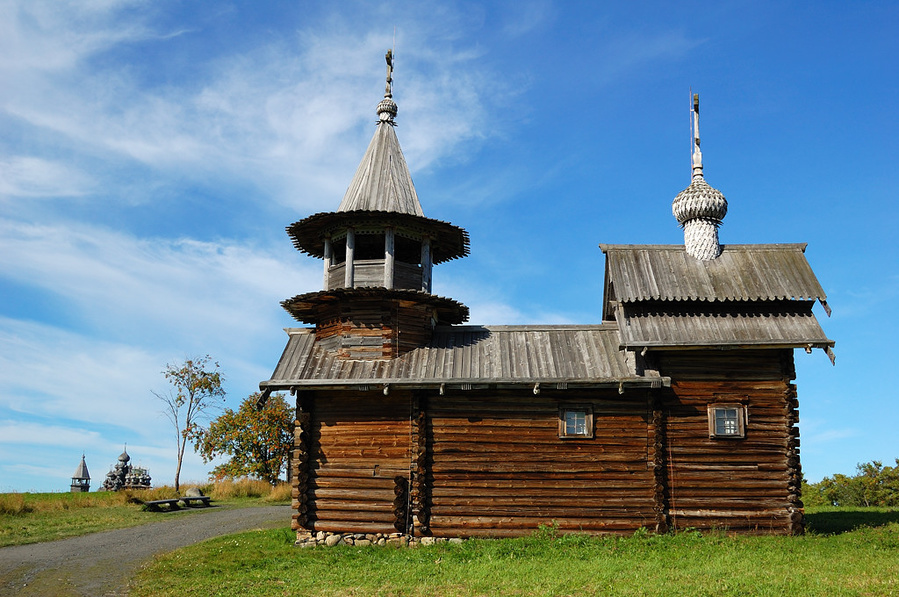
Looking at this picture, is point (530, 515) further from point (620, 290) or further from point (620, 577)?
point (620, 290)

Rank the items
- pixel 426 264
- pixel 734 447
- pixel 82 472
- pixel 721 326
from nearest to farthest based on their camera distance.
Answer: pixel 734 447
pixel 721 326
pixel 426 264
pixel 82 472

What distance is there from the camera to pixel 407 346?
2005cm

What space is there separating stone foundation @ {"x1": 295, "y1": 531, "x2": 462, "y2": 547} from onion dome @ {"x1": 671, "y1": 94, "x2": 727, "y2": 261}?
11.1 meters

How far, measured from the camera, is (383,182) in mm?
21734

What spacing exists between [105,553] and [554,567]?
11.6m

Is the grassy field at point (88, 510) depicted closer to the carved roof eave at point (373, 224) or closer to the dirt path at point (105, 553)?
the dirt path at point (105, 553)

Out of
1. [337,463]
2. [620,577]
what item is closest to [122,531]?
[337,463]

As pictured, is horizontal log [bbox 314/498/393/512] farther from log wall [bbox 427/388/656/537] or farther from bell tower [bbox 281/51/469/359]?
bell tower [bbox 281/51/469/359]

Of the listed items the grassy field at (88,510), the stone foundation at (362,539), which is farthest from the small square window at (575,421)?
the grassy field at (88,510)

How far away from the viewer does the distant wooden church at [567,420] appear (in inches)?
716

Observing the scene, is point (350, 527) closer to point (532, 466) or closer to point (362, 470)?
point (362, 470)

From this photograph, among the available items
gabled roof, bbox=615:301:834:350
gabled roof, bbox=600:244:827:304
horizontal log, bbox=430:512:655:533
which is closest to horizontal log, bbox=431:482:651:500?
horizontal log, bbox=430:512:655:533

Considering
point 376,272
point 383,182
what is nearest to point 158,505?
point 376,272

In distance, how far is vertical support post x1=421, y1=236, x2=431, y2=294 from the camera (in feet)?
68.4
